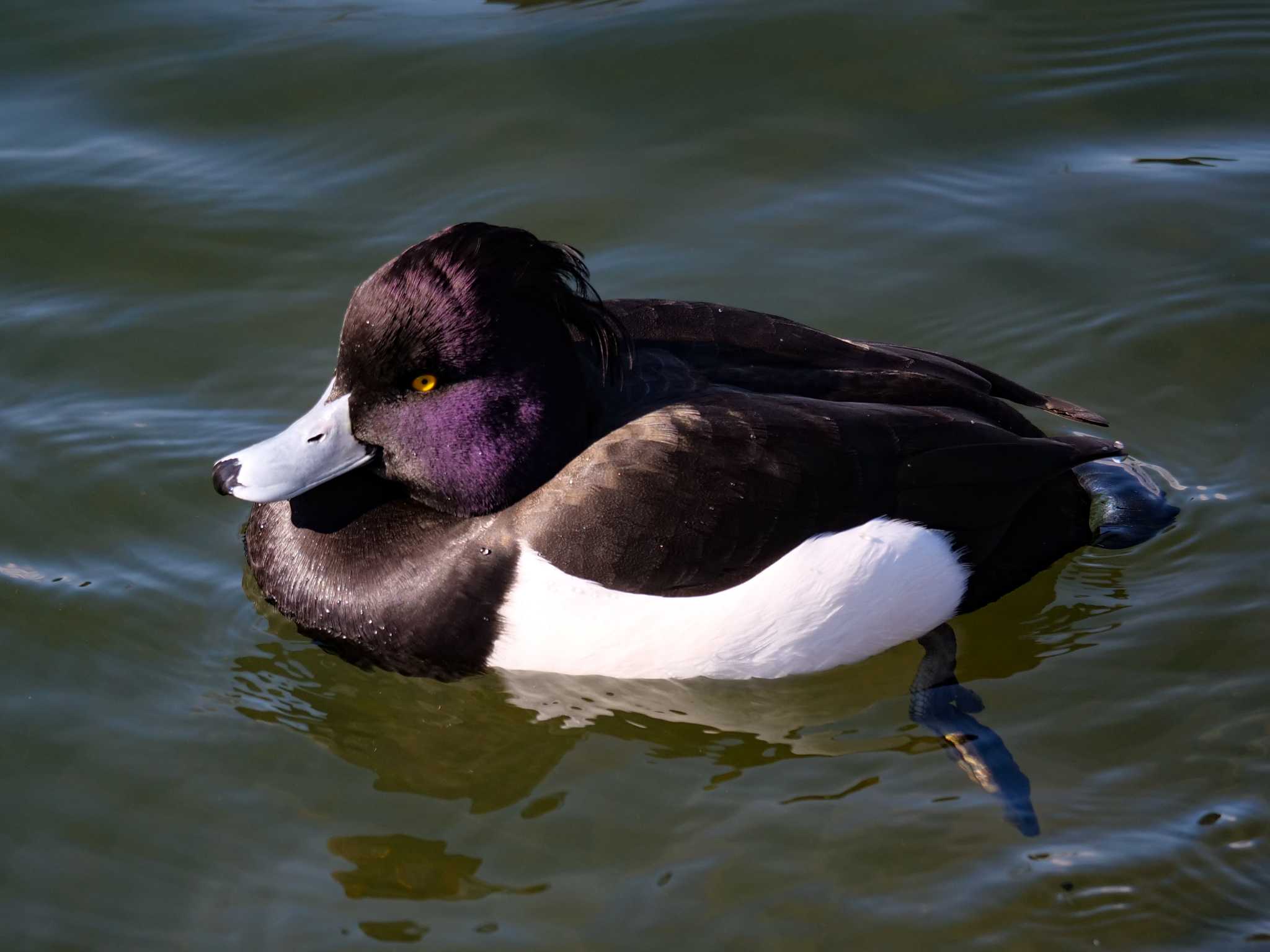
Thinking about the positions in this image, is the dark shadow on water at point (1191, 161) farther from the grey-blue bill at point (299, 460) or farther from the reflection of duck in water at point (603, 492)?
the grey-blue bill at point (299, 460)

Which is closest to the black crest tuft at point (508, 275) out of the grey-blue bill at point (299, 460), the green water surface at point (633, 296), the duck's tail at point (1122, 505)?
the grey-blue bill at point (299, 460)

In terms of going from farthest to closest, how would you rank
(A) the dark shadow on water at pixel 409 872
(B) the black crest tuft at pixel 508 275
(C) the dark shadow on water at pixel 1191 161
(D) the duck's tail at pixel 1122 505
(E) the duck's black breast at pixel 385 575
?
(C) the dark shadow on water at pixel 1191 161 → (D) the duck's tail at pixel 1122 505 → (E) the duck's black breast at pixel 385 575 → (B) the black crest tuft at pixel 508 275 → (A) the dark shadow on water at pixel 409 872

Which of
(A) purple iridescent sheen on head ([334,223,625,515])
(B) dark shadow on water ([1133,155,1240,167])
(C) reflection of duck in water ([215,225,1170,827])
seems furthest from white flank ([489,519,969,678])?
(B) dark shadow on water ([1133,155,1240,167])

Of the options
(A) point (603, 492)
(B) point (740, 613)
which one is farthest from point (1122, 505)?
(A) point (603, 492)

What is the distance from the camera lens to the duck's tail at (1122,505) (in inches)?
207

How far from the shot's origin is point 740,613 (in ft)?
15.0

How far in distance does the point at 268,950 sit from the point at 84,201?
179 inches

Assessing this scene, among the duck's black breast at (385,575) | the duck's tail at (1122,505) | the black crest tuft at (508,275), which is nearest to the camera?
the black crest tuft at (508,275)

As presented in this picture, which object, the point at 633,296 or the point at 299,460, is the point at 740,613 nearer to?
the point at 299,460

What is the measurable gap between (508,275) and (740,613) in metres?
1.26

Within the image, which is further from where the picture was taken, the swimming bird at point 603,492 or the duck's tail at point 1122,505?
the duck's tail at point 1122,505

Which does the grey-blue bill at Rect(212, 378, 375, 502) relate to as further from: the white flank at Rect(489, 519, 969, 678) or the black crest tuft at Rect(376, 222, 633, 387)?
the white flank at Rect(489, 519, 969, 678)

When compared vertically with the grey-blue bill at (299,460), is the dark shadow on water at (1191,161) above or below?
above

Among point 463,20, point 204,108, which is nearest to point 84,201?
point 204,108
